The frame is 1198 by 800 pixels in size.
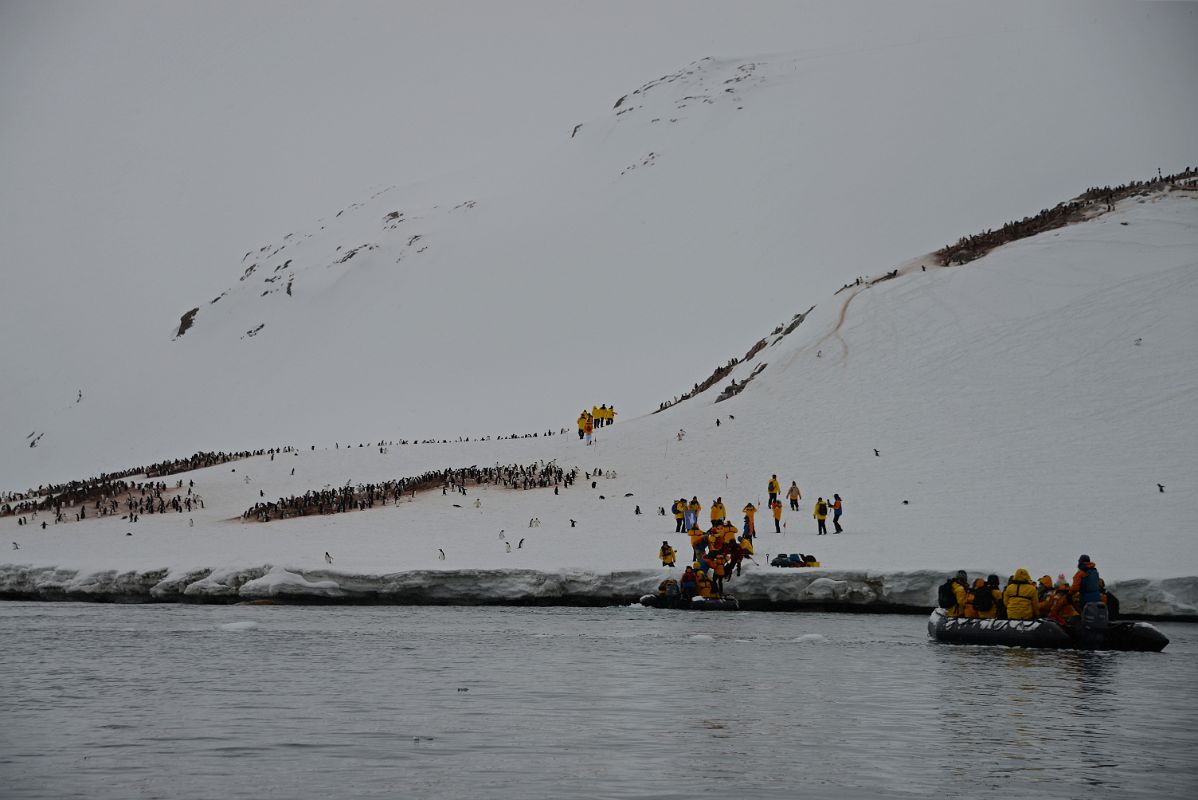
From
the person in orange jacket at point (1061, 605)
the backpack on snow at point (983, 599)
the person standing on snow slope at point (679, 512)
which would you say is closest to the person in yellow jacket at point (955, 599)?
the backpack on snow at point (983, 599)

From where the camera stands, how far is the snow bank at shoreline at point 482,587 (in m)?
26.6

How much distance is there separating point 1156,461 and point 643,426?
18353 millimetres

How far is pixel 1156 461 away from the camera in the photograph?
111 feet

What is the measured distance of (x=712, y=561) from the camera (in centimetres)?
2744

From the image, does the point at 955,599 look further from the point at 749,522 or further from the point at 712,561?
the point at 749,522

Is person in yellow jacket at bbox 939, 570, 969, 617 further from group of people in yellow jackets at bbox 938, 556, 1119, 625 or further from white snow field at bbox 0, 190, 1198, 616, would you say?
white snow field at bbox 0, 190, 1198, 616

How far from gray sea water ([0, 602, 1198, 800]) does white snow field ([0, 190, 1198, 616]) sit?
5549 mm

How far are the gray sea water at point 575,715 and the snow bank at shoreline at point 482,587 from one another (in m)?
3.85

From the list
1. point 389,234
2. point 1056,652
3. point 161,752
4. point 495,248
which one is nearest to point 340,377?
point 495,248

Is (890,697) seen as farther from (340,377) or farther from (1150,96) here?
(1150,96)

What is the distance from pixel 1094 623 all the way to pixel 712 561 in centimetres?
917

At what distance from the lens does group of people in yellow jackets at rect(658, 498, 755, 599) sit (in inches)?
1060

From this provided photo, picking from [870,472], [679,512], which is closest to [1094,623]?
[679,512]

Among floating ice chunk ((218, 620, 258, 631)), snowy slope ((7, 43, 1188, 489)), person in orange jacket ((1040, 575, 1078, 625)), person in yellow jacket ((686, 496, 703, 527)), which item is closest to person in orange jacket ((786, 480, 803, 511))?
person in yellow jacket ((686, 496, 703, 527))
